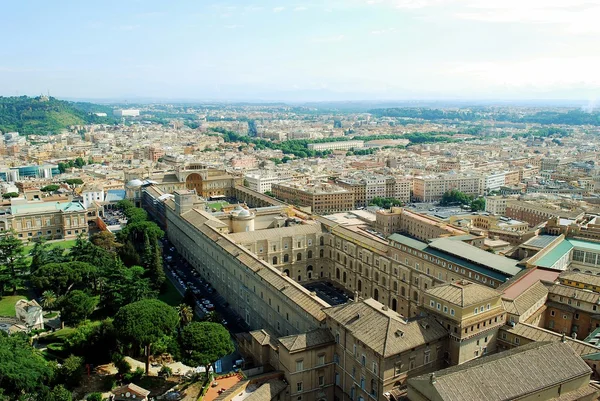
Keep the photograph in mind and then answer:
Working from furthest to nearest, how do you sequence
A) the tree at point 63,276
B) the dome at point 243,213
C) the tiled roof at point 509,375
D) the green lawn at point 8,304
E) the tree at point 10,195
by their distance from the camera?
the tree at point 10,195
the dome at point 243,213
the tree at point 63,276
the green lawn at point 8,304
the tiled roof at point 509,375

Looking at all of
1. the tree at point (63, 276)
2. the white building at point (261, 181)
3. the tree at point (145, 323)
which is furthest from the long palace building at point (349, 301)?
the white building at point (261, 181)

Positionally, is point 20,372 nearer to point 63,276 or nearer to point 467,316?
point 63,276

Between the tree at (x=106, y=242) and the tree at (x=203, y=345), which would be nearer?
the tree at (x=203, y=345)

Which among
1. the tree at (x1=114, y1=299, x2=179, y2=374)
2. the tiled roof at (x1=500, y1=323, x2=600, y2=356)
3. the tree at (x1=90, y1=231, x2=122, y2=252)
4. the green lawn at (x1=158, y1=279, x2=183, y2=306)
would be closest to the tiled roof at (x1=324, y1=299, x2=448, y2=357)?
the tiled roof at (x1=500, y1=323, x2=600, y2=356)

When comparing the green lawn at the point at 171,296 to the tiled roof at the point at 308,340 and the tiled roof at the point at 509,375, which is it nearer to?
the tiled roof at the point at 308,340

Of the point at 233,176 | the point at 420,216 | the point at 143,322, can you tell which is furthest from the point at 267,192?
the point at 143,322

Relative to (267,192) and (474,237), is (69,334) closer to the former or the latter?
(474,237)

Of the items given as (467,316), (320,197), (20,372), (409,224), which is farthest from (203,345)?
(320,197)
